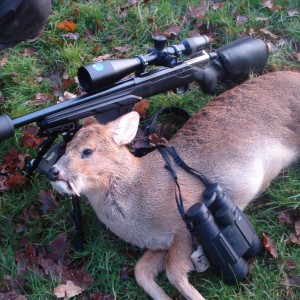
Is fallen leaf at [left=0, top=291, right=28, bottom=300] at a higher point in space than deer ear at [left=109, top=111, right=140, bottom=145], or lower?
lower

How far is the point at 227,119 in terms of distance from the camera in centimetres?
→ 468

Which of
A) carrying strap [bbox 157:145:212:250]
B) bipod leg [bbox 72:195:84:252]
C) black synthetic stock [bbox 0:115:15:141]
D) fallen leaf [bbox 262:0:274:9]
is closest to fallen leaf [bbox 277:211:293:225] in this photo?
carrying strap [bbox 157:145:212:250]

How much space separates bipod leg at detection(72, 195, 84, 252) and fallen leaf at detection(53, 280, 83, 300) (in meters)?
0.39

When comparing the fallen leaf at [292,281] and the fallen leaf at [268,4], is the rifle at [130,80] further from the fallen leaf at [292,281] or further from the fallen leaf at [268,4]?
the fallen leaf at [292,281]

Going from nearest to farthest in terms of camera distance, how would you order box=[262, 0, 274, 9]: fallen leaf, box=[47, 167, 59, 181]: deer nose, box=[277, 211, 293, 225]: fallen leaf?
box=[47, 167, 59, 181]: deer nose → box=[277, 211, 293, 225]: fallen leaf → box=[262, 0, 274, 9]: fallen leaf

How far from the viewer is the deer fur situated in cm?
416

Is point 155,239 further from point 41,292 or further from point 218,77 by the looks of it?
point 218,77

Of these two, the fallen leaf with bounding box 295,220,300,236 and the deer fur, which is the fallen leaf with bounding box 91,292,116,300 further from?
the fallen leaf with bounding box 295,220,300,236

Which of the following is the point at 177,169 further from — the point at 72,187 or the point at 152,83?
the point at 72,187

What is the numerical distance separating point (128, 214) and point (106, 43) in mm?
2889

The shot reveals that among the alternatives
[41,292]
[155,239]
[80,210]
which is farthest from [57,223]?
[155,239]

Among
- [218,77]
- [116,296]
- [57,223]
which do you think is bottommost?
[116,296]

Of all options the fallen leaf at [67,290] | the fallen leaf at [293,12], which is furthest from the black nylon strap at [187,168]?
the fallen leaf at [293,12]

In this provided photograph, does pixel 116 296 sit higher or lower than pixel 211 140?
lower
